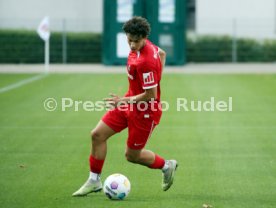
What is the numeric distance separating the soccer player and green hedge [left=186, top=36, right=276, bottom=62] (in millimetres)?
23369

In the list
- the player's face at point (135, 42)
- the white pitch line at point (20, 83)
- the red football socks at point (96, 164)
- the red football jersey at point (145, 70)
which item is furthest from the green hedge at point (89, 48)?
the player's face at point (135, 42)

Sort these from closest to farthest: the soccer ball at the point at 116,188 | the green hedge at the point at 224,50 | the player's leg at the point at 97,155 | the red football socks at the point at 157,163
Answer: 1. the soccer ball at the point at 116,188
2. the player's leg at the point at 97,155
3. the red football socks at the point at 157,163
4. the green hedge at the point at 224,50

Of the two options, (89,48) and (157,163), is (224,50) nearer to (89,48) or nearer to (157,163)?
(89,48)

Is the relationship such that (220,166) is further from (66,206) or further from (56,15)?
(56,15)

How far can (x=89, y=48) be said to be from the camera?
3278cm

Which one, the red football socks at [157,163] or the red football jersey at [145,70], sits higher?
the red football jersey at [145,70]

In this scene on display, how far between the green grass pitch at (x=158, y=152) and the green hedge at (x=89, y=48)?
1059 cm

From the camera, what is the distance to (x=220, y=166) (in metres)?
11.3

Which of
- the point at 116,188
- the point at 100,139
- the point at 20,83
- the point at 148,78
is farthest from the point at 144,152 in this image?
the point at 20,83

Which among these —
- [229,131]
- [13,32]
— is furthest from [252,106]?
[13,32]

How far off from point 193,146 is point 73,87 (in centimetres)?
1011

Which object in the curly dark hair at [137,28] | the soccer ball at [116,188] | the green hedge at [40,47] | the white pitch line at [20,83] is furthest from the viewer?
the green hedge at [40,47]

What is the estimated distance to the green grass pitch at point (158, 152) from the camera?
9312 millimetres

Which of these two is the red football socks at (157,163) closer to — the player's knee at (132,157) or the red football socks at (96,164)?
the player's knee at (132,157)
